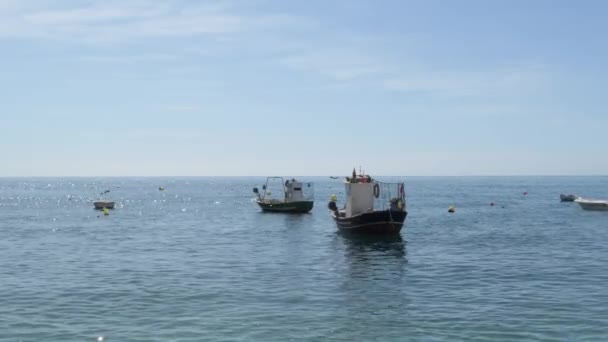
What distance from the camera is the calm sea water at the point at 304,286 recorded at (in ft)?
71.0

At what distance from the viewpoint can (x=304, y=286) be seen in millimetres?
30203

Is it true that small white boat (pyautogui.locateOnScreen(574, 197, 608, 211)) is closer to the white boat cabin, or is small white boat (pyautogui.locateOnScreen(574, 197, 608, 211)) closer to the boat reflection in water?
the boat reflection in water

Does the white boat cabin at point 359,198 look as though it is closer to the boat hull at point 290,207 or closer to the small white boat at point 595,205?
the boat hull at point 290,207

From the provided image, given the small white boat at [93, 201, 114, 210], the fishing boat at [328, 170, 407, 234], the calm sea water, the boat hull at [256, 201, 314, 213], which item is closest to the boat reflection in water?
the calm sea water

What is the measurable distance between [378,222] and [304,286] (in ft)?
70.7

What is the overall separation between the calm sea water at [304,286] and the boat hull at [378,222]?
3.28ft

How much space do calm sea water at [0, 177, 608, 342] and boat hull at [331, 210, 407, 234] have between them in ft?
3.28

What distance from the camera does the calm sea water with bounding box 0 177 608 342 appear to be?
2164cm

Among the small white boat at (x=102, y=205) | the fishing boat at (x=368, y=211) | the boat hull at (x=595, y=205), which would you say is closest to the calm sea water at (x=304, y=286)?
the fishing boat at (x=368, y=211)

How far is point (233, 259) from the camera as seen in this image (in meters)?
40.9

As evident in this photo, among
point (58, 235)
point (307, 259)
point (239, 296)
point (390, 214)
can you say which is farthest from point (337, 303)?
point (58, 235)

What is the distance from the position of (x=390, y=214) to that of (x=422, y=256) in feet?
28.6

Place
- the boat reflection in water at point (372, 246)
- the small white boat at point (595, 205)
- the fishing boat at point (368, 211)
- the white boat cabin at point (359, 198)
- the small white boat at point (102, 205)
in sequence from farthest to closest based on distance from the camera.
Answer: the small white boat at point (102, 205) < the small white boat at point (595, 205) < the white boat cabin at point (359, 198) < the fishing boat at point (368, 211) < the boat reflection in water at point (372, 246)

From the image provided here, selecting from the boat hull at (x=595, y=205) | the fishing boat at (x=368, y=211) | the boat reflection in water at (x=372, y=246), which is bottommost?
the boat reflection in water at (x=372, y=246)
